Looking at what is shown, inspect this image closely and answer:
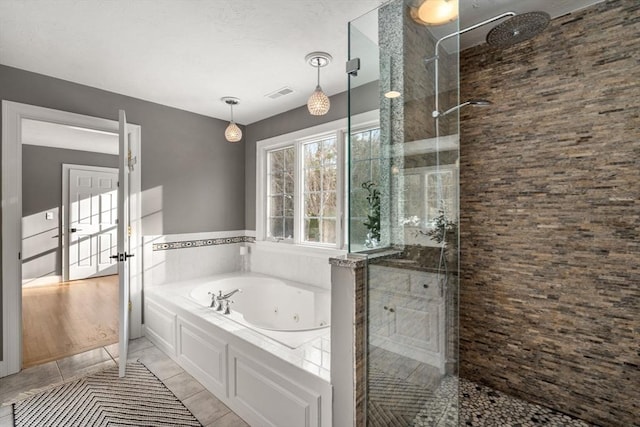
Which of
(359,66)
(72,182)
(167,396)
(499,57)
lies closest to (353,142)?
(359,66)

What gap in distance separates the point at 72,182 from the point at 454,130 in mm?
6220

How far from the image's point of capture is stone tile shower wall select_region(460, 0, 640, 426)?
5.67 feet

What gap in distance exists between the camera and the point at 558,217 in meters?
1.95

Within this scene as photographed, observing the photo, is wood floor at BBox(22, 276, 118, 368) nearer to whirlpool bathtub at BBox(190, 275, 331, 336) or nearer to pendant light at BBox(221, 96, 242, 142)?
whirlpool bathtub at BBox(190, 275, 331, 336)

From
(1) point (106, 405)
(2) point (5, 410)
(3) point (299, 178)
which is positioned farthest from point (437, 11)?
(2) point (5, 410)

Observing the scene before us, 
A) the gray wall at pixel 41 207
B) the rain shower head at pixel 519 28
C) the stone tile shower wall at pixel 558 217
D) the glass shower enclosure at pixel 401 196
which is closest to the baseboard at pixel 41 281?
the gray wall at pixel 41 207

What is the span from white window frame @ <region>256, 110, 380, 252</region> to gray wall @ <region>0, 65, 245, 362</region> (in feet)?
1.16

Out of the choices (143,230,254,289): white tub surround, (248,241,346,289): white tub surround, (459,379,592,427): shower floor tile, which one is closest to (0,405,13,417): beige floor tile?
(143,230,254,289): white tub surround

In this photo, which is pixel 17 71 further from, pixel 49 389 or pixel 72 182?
pixel 72 182

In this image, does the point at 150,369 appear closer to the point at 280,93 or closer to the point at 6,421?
the point at 6,421

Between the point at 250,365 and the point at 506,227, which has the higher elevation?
the point at 506,227

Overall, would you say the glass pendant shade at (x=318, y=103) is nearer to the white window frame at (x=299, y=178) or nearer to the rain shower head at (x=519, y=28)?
the white window frame at (x=299, y=178)

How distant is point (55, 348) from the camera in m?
2.86

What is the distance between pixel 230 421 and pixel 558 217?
7.98 ft
